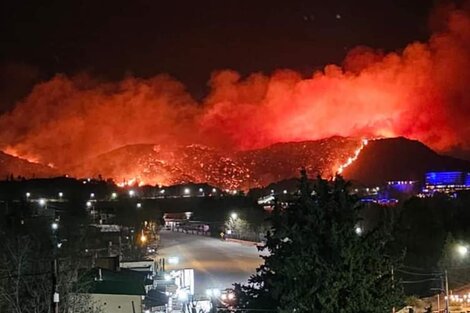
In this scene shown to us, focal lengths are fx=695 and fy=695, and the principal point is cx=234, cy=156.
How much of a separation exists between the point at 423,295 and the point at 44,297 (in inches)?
733

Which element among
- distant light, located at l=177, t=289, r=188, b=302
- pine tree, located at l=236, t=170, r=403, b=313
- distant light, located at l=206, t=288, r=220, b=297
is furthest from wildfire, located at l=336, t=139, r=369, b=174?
pine tree, located at l=236, t=170, r=403, b=313

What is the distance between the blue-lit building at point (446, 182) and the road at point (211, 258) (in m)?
31.1

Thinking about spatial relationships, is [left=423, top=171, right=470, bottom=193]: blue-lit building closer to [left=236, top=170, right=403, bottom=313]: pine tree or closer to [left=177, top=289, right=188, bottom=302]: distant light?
[left=177, top=289, right=188, bottom=302]: distant light

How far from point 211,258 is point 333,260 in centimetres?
3711

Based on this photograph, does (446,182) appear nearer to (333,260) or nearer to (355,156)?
(355,156)

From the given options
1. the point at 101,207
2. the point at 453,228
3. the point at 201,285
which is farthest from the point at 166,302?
the point at 101,207

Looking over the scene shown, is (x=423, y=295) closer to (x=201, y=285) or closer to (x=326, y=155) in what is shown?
(x=201, y=285)

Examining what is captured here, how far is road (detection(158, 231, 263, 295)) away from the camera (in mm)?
37859

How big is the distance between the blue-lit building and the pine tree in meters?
66.5

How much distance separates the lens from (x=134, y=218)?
55.4m

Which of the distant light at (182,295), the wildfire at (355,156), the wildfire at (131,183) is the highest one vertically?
the wildfire at (355,156)

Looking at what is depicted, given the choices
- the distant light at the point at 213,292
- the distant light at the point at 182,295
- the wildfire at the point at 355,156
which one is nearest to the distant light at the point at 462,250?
the distant light at the point at 213,292

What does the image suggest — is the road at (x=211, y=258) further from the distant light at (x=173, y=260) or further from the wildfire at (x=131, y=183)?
the wildfire at (x=131, y=183)

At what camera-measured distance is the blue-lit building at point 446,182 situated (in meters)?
76.6
